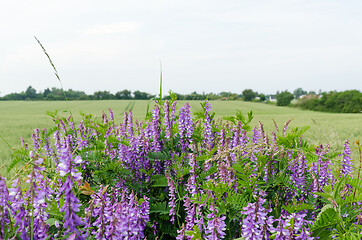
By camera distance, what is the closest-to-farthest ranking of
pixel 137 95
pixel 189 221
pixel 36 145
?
pixel 189 221 → pixel 36 145 → pixel 137 95

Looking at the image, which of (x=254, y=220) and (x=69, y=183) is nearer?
(x=69, y=183)

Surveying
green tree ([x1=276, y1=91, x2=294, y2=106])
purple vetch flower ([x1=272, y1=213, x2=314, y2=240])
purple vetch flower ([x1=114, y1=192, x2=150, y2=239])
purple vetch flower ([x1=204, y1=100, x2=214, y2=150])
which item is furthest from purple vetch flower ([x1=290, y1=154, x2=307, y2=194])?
green tree ([x1=276, y1=91, x2=294, y2=106])

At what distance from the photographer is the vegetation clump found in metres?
1.54

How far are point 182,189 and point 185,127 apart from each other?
2.04 feet

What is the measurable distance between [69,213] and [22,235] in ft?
1.30

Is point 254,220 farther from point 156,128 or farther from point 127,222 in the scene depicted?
point 156,128

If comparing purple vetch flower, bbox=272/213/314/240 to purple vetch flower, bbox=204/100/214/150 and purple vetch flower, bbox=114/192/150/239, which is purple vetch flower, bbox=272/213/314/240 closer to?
purple vetch flower, bbox=114/192/150/239

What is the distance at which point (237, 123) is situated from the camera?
281 cm

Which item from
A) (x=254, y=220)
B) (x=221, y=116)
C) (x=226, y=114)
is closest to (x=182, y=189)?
(x=254, y=220)

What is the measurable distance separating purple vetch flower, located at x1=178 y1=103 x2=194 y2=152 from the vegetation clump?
0.01m

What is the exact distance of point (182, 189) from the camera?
2516 mm

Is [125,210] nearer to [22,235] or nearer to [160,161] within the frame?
[22,235]

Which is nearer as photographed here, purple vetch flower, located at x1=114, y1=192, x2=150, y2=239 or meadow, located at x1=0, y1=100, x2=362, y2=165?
purple vetch flower, located at x1=114, y1=192, x2=150, y2=239

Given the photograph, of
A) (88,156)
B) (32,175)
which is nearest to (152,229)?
(88,156)
